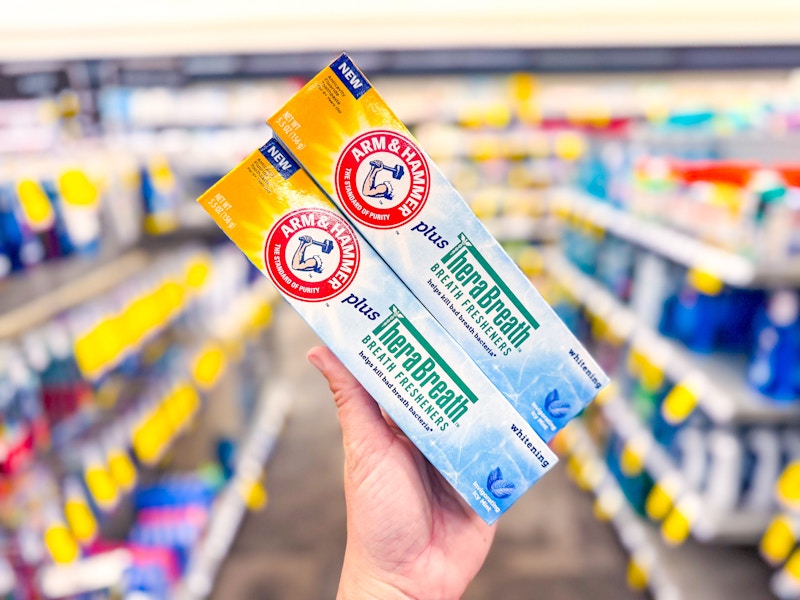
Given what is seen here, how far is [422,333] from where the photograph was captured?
91 centimetres

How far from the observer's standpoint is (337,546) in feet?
9.64

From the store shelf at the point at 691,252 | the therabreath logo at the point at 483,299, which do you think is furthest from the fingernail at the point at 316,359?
the store shelf at the point at 691,252

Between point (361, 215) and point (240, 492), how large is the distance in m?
2.67

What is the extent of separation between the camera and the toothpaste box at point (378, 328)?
0.86 metres

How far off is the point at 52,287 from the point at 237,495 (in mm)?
1509

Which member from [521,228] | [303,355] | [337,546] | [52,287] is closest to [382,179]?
[52,287]

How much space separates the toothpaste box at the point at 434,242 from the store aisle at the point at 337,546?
78.8 inches

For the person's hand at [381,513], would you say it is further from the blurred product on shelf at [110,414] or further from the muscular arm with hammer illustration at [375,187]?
the blurred product on shelf at [110,414]

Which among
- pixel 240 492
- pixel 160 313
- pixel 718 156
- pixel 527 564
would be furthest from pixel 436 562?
pixel 718 156

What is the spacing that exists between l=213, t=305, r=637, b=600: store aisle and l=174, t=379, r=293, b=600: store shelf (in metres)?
0.09

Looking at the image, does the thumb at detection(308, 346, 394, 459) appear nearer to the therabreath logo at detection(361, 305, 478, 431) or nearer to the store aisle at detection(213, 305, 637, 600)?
the therabreath logo at detection(361, 305, 478, 431)

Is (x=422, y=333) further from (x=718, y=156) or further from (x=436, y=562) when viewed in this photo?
(x=718, y=156)

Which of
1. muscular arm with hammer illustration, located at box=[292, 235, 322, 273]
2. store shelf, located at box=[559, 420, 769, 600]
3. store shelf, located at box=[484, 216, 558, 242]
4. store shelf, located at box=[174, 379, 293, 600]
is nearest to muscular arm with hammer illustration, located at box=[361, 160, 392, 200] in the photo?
muscular arm with hammer illustration, located at box=[292, 235, 322, 273]

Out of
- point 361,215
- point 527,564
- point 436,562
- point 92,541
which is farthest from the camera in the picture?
point 527,564
